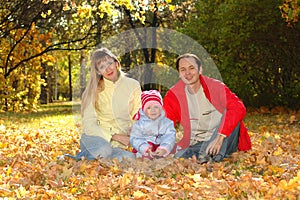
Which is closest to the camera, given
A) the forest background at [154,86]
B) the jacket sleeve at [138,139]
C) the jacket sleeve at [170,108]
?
the forest background at [154,86]

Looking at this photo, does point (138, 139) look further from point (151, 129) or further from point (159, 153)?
point (159, 153)

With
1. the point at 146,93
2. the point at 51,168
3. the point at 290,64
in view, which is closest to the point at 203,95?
the point at 146,93

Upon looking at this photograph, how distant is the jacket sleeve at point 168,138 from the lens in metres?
5.29

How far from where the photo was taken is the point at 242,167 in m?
4.88

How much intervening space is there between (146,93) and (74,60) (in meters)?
34.7

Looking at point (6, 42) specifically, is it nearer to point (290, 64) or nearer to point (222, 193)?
point (290, 64)

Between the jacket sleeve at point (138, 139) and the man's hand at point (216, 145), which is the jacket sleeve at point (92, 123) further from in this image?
the man's hand at point (216, 145)

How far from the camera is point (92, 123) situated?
19.0ft

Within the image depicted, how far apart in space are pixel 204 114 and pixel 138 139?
0.83 meters

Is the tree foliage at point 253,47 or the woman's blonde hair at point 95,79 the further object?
the tree foliage at point 253,47

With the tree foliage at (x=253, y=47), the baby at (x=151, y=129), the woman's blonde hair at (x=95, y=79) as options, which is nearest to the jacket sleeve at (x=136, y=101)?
the baby at (x=151, y=129)

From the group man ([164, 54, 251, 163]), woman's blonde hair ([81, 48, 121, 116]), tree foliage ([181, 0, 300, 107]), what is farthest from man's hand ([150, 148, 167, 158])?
tree foliage ([181, 0, 300, 107])

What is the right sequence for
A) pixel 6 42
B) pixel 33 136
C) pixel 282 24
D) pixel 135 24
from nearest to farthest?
pixel 33 136 → pixel 282 24 → pixel 6 42 → pixel 135 24

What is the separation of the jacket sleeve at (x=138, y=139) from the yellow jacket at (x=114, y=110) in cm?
38
